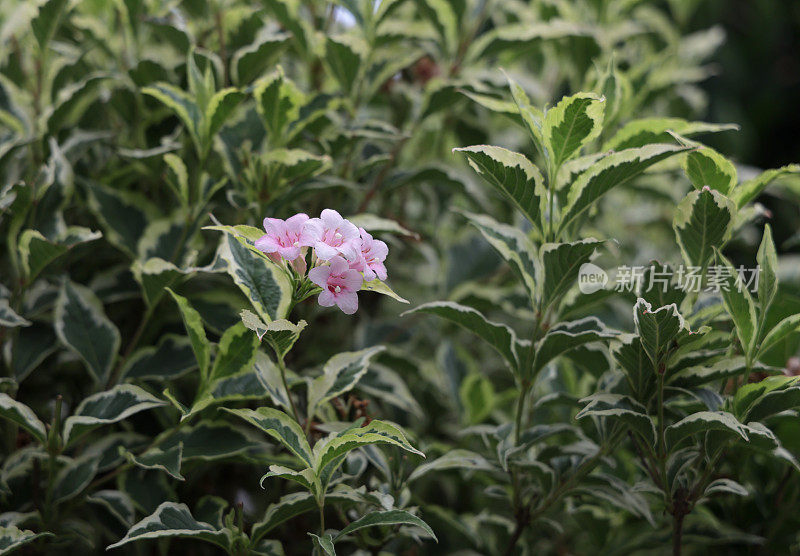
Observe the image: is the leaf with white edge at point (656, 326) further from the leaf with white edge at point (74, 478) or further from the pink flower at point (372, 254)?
the leaf with white edge at point (74, 478)

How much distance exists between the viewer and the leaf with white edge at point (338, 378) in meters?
0.85

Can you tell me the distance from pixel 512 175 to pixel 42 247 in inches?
22.3

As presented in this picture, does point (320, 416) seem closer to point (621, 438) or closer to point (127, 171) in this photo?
point (621, 438)

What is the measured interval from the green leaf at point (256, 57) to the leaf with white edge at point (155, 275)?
329mm

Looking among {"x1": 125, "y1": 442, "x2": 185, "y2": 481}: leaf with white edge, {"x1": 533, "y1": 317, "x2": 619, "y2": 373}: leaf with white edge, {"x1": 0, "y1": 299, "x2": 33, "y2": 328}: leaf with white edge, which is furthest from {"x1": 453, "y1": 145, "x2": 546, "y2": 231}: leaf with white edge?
{"x1": 0, "y1": 299, "x2": 33, "y2": 328}: leaf with white edge

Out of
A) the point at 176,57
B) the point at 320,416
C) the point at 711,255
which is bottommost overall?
the point at 320,416

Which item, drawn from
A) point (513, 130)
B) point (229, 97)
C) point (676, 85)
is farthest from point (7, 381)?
point (676, 85)

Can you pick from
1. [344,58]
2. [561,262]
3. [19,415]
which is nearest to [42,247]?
[19,415]

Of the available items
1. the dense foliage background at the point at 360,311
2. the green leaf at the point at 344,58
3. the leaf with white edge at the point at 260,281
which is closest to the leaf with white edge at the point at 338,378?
the dense foliage background at the point at 360,311

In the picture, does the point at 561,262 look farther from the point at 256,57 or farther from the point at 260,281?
the point at 256,57

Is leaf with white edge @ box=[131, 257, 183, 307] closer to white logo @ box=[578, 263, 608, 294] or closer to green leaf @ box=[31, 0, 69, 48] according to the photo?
green leaf @ box=[31, 0, 69, 48]

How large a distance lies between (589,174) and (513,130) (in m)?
0.81

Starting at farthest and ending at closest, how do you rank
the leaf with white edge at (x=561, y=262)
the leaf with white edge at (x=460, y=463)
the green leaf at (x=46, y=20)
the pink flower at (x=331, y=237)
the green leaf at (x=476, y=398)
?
the green leaf at (x=476, y=398)
the green leaf at (x=46, y=20)
the leaf with white edge at (x=460, y=463)
the leaf with white edge at (x=561, y=262)
the pink flower at (x=331, y=237)

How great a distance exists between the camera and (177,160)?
95cm
